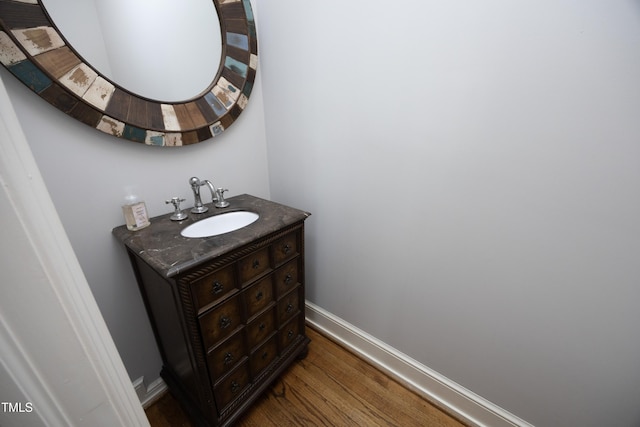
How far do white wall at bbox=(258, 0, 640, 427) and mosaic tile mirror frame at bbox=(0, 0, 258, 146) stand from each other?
0.51 ft

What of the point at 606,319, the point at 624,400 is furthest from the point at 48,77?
the point at 624,400

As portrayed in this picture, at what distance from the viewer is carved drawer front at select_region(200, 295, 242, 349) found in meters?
0.75

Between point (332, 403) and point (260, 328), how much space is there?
498 millimetres

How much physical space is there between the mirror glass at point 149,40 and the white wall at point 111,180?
21cm

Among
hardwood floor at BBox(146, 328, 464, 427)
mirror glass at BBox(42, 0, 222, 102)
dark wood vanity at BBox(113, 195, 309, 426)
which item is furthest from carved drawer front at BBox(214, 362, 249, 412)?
mirror glass at BBox(42, 0, 222, 102)

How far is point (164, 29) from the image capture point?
0.88 metres

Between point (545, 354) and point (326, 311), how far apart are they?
0.95 meters

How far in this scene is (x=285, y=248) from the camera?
971 mm

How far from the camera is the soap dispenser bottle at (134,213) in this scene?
81 cm

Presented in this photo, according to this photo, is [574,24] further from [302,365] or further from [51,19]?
[302,365]

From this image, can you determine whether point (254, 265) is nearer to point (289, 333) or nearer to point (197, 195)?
point (197, 195)

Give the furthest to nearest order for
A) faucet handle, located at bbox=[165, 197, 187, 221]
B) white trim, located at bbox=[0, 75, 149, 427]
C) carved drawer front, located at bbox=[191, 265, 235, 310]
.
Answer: faucet handle, located at bbox=[165, 197, 187, 221] → carved drawer front, located at bbox=[191, 265, 235, 310] → white trim, located at bbox=[0, 75, 149, 427]

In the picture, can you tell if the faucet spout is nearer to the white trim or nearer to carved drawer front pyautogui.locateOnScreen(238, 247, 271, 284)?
carved drawer front pyautogui.locateOnScreen(238, 247, 271, 284)

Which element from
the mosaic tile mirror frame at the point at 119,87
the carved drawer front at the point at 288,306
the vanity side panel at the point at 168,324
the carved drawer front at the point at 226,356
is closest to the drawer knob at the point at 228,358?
the carved drawer front at the point at 226,356
